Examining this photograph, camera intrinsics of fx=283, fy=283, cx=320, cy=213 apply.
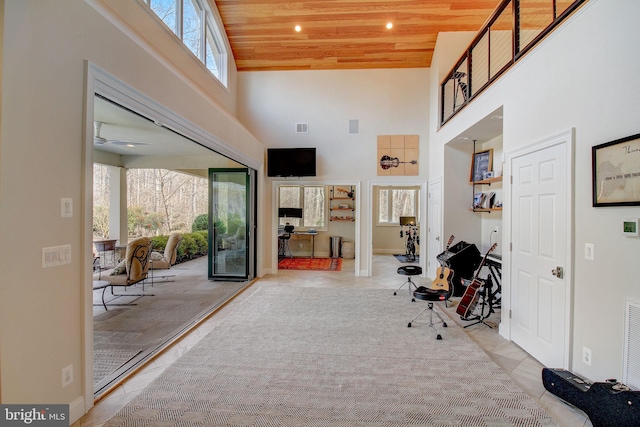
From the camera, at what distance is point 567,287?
7.71 feet

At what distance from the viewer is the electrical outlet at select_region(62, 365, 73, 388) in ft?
5.94

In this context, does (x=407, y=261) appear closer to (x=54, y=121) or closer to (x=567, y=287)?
(x=567, y=287)

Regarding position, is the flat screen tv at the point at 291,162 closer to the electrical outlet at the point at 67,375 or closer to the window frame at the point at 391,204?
the window frame at the point at 391,204

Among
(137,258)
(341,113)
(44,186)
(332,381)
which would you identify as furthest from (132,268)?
(341,113)

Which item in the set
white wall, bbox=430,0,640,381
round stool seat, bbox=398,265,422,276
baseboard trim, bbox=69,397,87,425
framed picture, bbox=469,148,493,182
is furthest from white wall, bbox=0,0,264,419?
framed picture, bbox=469,148,493,182

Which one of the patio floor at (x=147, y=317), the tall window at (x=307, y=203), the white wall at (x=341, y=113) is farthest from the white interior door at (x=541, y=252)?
the tall window at (x=307, y=203)

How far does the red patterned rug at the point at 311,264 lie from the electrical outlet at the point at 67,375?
5.43m

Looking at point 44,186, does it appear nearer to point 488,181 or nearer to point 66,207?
point 66,207

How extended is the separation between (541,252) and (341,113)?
4757 mm

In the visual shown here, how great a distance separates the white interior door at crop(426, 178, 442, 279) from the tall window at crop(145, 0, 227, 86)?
4835mm

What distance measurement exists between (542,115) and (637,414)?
2.34m

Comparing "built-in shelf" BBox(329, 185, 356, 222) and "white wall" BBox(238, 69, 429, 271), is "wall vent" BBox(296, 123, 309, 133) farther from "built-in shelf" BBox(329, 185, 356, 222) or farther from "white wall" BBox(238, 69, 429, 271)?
"built-in shelf" BBox(329, 185, 356, 222)

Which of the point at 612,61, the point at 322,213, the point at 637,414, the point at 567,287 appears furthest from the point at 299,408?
the point at 322,213

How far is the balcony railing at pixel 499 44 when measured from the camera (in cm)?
290
